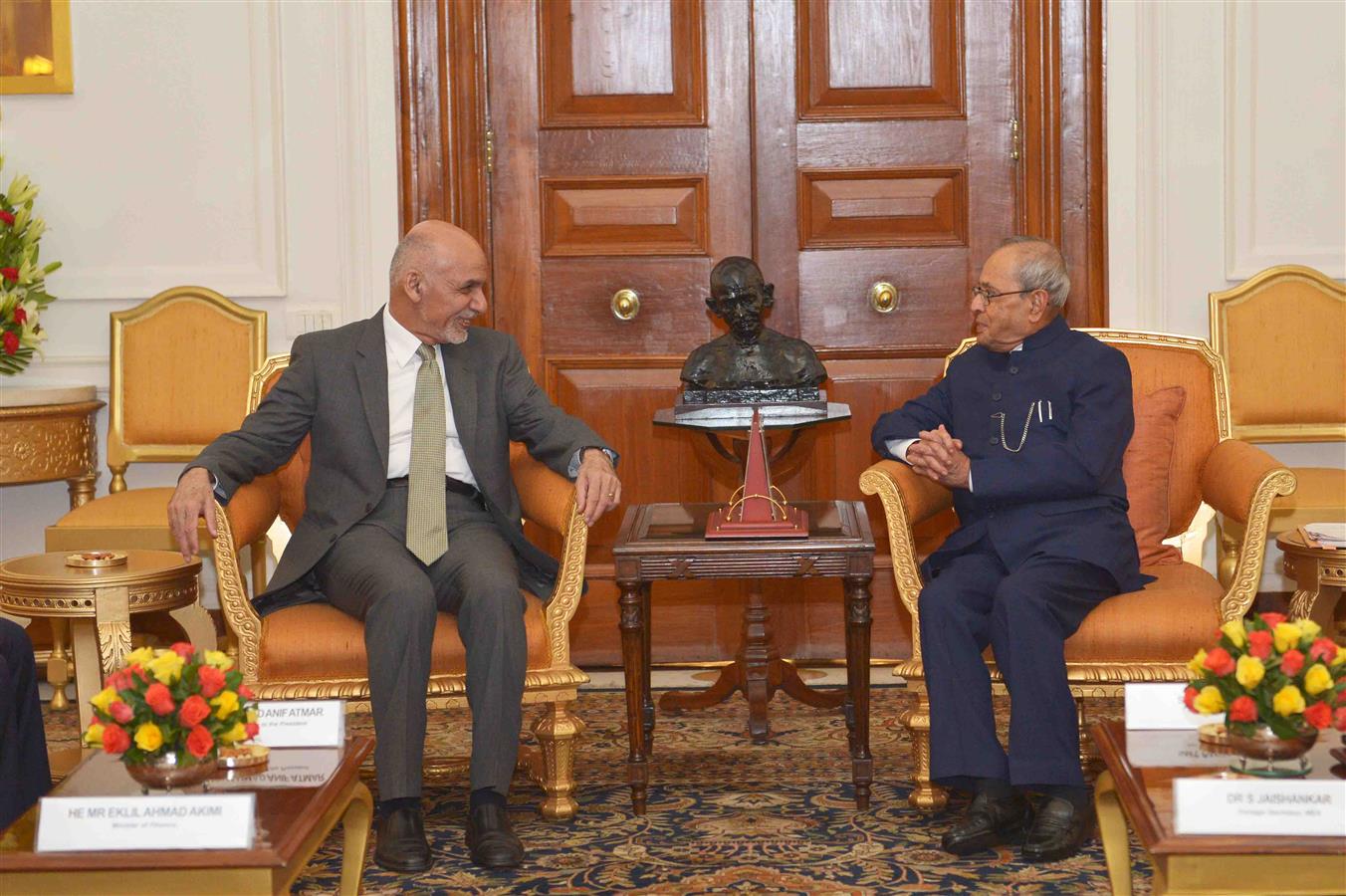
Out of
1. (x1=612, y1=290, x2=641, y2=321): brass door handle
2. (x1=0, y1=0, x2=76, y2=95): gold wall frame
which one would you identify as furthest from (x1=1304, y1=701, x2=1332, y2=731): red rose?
(x1=0, y1=0, x2=76, y2=95): gold wall frame

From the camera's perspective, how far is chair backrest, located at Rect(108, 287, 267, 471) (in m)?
5.14

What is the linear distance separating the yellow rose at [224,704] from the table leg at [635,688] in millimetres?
1286

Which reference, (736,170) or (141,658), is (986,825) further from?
(736,170)

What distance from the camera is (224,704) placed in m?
2.45

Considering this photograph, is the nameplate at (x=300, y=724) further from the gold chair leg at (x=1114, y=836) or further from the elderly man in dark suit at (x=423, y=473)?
the gold chair leg at (x=1114, y=836)

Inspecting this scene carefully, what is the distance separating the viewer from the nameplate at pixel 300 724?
2.81m

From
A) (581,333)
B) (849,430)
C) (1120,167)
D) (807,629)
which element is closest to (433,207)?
(581,333)

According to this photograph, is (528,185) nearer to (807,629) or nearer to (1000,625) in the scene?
(807,629)

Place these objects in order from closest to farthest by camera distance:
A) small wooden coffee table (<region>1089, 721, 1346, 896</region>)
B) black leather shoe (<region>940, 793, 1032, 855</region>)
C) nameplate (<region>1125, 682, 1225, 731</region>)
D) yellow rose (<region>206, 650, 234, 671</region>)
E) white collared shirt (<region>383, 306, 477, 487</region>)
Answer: small wooden coffee table (<region>1089, 721, 1346, 896</region>) < yellow rose (<region>206, 650, 234, 671</region>) < nameplate (<region>1125, 682, 1225, 731</region>) < black leather shoe (<region>940, 793, 1032, 855</region>) < white collared shirt (<region>383, 306, 477, 487</region>)

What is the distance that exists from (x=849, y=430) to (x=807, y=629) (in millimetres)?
689

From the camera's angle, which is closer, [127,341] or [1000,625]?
[1000,625]

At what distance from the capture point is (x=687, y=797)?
3.80 metres

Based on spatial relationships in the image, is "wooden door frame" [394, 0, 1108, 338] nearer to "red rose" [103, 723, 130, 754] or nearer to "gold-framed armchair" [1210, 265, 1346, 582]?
Answer: "gold-framed armchair" [1210, 265, 1346, 582]

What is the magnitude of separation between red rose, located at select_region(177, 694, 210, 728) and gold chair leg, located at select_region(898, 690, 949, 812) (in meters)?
1.75
